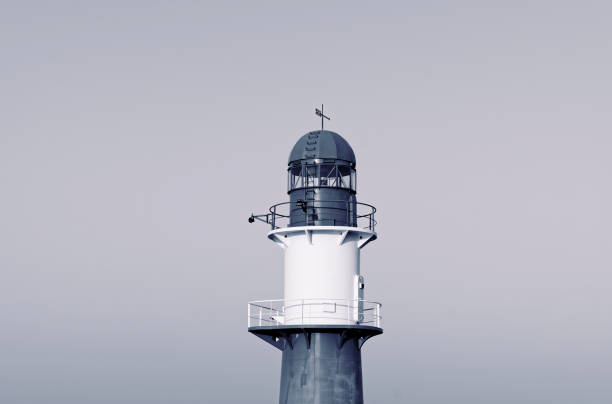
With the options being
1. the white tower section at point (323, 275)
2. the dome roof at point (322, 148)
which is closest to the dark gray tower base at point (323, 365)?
the white tower section at point (323, 275)

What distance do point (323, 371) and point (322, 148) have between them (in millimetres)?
10144

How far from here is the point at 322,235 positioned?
50250 mm

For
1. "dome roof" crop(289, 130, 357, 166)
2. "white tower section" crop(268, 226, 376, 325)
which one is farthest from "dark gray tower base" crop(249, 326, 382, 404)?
"dome roof" crop(289, 130, 357, 166)

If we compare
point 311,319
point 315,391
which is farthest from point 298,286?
point 315,391

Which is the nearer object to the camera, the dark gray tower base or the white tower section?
the dark gray tower base

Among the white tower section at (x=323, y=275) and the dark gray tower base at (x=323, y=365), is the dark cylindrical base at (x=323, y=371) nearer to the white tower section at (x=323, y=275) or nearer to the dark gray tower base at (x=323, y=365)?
the dark gray tower base at (x=323, y=365)

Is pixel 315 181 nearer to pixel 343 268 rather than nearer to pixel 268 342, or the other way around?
pixel 343 268

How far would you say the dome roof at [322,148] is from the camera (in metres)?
51.1

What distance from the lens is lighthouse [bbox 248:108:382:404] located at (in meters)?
49.3

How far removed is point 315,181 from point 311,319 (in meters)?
6.39

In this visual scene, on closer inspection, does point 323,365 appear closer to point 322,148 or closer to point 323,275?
point 323,275

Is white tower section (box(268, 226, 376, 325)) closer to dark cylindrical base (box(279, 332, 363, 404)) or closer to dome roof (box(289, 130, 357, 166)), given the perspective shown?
dark cylindrical base (box(279, 332, 363, 404))

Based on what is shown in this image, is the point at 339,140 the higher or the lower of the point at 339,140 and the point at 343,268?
the higher

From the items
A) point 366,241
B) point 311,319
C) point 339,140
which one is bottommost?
point 311,319
